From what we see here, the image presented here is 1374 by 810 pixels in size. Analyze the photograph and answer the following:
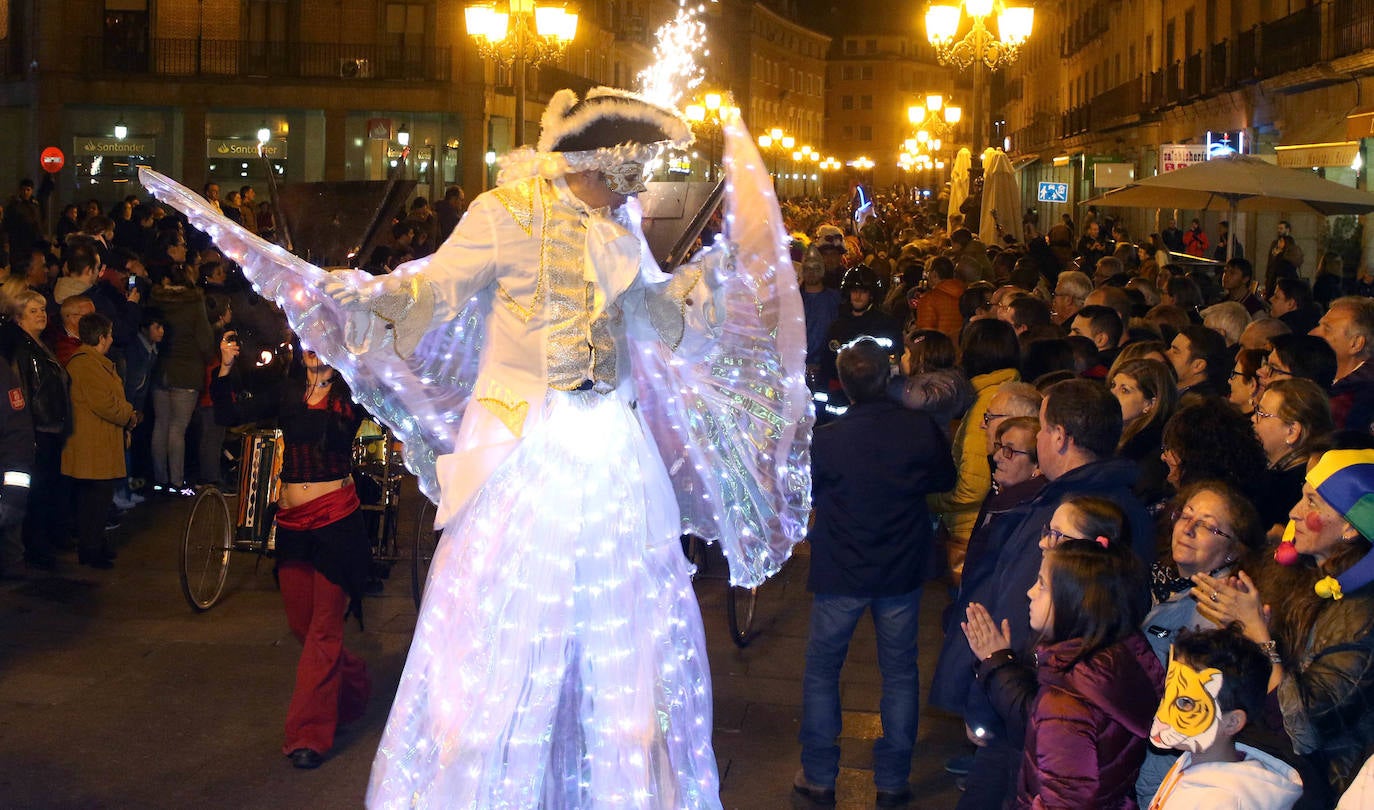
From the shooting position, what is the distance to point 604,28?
167ft

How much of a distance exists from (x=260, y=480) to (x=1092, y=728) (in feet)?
18.2

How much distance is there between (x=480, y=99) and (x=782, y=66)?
77865 millimetres

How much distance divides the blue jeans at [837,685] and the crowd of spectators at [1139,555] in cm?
2

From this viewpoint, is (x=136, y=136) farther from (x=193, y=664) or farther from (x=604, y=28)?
(x=193, y=664)

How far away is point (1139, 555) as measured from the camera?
4.69 m

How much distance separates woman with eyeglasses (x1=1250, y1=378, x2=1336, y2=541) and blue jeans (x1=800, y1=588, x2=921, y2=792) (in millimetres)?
1410

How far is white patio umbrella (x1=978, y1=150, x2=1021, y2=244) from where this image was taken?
1795 centimetres

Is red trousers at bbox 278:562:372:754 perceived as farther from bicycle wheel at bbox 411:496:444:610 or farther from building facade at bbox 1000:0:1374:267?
building facade at bbox 1000:0:1374:267

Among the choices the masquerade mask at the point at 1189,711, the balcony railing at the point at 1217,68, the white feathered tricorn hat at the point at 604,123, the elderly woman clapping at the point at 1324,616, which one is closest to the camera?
the masquerade mask at the point at 1189,711

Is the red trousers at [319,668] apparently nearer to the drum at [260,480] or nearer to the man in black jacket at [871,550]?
the drum at [260,480]

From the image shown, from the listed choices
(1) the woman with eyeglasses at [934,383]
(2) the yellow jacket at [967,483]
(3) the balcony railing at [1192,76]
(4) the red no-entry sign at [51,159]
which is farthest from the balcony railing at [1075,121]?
(2) the yellow jacket at [967,483]

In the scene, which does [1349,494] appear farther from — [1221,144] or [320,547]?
Answer: [1221,144]

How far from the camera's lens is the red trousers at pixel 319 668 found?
619cm

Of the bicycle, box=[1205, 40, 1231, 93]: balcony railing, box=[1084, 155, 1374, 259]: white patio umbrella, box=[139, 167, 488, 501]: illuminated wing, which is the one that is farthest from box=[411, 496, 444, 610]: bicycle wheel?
box=[1205, 40, 1231, 93]: balcony railing
